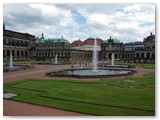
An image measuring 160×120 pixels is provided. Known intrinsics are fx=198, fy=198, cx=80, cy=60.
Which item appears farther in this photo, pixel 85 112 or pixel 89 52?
pixel 89 52

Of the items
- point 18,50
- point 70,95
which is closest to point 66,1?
point 70,95

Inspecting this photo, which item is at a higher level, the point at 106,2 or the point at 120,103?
the point at 106,2

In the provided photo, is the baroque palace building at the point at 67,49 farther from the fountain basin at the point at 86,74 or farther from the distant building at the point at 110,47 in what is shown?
the fountain basin at the point at 86,74

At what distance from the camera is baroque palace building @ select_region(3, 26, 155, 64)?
6781 cm

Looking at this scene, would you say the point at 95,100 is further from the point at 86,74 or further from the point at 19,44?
the point at 19,44

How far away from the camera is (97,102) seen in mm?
10969

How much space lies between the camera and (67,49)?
7656cm

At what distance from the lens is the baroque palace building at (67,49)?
6781cm

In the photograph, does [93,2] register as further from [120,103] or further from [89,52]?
[89,52]

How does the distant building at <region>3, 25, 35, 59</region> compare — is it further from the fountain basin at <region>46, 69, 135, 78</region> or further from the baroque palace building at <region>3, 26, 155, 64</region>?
the fountain basin at <region>46, 69, 135, 78</region>

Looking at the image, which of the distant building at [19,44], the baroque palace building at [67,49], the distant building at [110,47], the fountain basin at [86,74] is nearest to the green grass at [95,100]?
the fountain basin at [86,74]

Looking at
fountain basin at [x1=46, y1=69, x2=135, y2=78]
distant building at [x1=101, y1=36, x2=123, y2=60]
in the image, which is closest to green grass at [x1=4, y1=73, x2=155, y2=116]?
fountain basin at [x1=46, y1=69, x2=135, y2=78]

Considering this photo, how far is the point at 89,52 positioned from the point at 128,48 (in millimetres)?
26288

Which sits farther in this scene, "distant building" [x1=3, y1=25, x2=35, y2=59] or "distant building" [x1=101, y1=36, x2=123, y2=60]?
"distant building" [x1=101, y1=36, x2=123, y2=60]
